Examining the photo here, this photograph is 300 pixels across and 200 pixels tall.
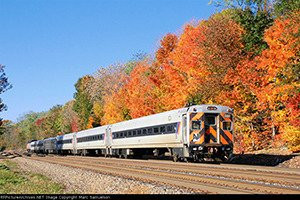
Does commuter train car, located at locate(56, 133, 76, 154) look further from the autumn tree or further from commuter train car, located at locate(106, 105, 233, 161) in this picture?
commuter train car, located at locate(106, 105, 233, 161)

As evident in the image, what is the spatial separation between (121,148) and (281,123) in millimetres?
14374

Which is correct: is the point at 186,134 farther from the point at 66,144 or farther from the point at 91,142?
the point at 66,144

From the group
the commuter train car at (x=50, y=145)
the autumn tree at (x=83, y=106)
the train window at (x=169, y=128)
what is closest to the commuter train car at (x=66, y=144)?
the commuter train car at (x=50, y=145)

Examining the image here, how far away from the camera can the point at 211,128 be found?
23.8 metres

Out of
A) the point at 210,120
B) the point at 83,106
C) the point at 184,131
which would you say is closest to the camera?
the point at 184,131

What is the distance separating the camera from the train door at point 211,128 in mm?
23562

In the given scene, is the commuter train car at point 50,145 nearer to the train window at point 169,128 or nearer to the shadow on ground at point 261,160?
the train window at point 169,128

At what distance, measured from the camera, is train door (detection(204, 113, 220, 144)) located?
23.6 meters

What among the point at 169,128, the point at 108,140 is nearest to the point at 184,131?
the point at 169,128

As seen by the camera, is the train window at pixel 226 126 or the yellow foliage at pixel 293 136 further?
the yellow foliage at pixel 293 136

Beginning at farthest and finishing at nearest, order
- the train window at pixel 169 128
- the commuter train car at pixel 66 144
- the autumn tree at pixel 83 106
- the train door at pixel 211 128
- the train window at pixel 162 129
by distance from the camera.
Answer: the autumn tree at pixel 83 106
the commuter train car at pixel 66 144
the train window at pixel 162 129
the train window at pixel 169 128
the train door at pixel 211 128

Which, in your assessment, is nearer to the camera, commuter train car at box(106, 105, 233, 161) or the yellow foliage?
commuter train car at box(106, 105, 233, 161)

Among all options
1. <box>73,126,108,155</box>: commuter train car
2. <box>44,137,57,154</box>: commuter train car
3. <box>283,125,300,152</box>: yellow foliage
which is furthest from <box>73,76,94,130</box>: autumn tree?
<box>283,125,300,152</box>: yellow foliage

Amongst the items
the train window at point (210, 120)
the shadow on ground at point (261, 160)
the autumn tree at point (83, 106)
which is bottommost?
the shadow on ground at point (261, 160)
